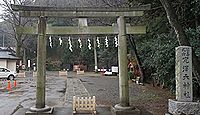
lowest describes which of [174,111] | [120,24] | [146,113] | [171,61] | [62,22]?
[146,113]

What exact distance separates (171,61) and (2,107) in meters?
8.73

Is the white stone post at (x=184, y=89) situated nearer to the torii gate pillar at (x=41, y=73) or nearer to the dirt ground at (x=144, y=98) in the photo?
the dirt ground at (x=144, y=98)

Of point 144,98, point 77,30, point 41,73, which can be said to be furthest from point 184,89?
point 144,98

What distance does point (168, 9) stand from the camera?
916 centimetres

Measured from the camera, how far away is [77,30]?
36.1ft

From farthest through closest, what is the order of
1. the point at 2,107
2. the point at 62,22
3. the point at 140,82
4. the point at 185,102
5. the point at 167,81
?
the point at 62,22 → the point at 140,82 → the point at 2,107 → the point at 167,81 → the point at 185,102

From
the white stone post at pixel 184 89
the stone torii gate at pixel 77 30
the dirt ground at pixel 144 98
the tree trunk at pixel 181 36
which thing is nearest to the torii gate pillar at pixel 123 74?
the stone torii gate at pixel 77 30

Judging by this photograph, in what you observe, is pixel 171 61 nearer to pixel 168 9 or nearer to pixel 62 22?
pixel 168 9

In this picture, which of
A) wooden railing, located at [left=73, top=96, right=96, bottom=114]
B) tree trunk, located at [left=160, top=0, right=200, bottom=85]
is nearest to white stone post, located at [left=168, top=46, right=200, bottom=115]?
tree trunk, located at [left=160, top=0, right=200, bottom=85]

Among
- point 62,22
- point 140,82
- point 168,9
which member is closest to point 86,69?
point 62,22

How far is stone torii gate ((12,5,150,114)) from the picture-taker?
10.5 metres

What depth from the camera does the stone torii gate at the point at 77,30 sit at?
34.6ft

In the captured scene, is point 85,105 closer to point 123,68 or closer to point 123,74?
point 123,74

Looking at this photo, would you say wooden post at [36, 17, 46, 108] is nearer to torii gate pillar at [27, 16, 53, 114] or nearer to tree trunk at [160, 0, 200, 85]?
torii gate pillar at [27, 16, 53, 114]
